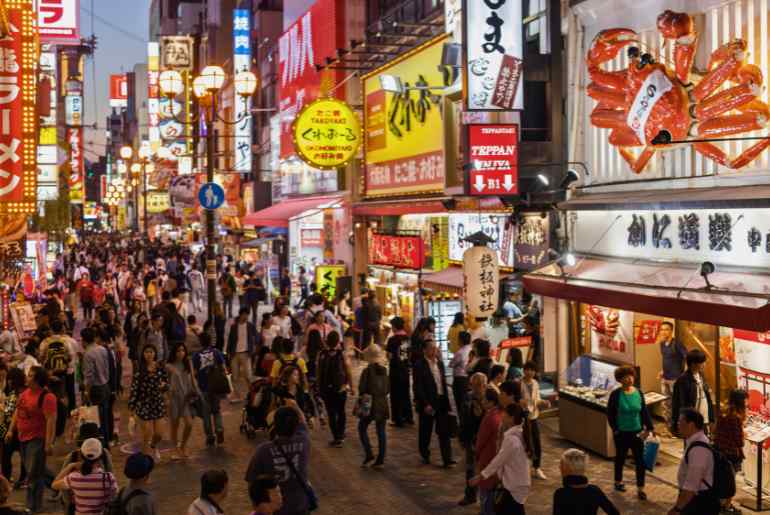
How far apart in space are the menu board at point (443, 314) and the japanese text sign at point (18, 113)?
866 cm

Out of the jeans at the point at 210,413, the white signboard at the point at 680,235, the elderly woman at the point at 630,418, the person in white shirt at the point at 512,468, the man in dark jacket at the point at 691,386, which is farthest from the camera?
the jeans at the point at 210,413

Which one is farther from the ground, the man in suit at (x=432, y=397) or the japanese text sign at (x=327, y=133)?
the japanese text sign at (x=327, y=133)

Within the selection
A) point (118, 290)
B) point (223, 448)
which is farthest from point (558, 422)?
point (118, 290)

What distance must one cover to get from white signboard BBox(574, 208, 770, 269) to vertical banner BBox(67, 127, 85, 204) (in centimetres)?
6053

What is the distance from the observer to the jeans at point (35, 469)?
11.4m

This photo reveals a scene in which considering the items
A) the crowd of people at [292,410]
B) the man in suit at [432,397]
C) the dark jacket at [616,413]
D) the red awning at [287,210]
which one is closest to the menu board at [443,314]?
the crowd of people at [292,410]

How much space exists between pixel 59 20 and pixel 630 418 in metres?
21.2

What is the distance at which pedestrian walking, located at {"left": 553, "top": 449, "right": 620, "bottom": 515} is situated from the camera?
7.20 m

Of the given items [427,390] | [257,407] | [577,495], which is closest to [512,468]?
[577,495]

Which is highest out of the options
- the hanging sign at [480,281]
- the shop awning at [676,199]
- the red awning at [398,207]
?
the red awning at [398,207]

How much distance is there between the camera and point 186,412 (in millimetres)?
14156

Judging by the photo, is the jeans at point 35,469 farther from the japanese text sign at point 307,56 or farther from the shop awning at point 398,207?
the japanese text sign at point 307,56

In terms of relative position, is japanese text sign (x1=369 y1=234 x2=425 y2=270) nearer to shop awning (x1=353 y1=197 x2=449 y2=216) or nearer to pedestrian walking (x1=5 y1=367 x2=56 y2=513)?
shop awning (x1=353 y1=197 x2=449 y2=216)

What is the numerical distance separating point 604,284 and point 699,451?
233 inches
